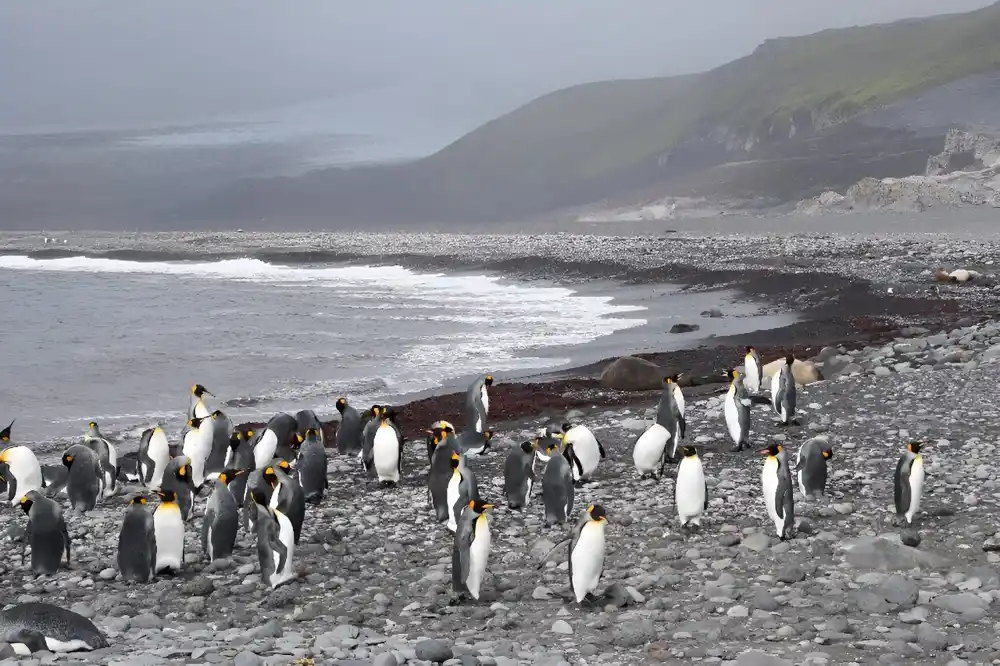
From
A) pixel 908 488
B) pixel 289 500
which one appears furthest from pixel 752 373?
pixel 289 500

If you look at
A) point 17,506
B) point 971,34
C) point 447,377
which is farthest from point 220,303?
point 971,34

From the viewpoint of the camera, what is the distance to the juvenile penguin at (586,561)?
5.94 meters

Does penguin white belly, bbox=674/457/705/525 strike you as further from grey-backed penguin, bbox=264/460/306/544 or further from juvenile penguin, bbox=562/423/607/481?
grey-backed penguin, bbox=264/460/306/544

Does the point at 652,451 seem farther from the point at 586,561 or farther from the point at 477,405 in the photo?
the point at 586,561

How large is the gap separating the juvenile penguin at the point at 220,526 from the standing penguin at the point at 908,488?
4.17 metres

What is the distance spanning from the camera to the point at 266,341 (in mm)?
22344

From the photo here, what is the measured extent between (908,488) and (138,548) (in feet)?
15.4

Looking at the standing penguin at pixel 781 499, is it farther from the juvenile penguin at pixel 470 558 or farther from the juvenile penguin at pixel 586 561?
the juvenile penguin at pixel 470 558

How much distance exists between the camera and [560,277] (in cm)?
3422

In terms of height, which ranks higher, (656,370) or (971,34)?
(971,34)

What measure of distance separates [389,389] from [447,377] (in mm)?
1048

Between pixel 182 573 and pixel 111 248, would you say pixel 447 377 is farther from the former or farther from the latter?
pixel 111 248

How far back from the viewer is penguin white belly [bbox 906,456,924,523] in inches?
272

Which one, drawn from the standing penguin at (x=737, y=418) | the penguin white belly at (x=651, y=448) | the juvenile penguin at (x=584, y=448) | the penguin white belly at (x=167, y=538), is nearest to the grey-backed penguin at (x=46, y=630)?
the penguin white belly at (x=167, y=538)
